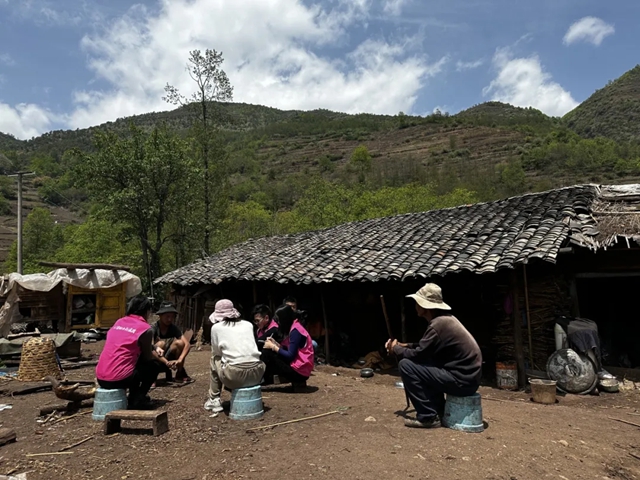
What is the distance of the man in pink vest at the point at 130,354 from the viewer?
4.85m

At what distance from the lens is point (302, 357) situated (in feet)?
20.9

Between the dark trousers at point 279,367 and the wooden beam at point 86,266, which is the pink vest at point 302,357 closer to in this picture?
the dark trousers at point 279,367

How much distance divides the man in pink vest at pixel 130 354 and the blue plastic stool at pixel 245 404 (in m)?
1.10

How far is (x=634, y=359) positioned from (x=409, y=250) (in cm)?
531

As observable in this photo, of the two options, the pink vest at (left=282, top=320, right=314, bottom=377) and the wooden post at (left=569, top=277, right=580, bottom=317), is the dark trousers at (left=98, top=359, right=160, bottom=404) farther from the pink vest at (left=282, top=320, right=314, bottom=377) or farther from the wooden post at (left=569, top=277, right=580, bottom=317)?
the wooden post at (left=569, top=277, right=580, bottom=317)

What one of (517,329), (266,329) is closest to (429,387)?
(266,329)

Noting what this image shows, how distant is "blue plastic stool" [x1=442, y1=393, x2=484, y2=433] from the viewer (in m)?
4.31

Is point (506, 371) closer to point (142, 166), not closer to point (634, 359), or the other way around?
point (634, 359)

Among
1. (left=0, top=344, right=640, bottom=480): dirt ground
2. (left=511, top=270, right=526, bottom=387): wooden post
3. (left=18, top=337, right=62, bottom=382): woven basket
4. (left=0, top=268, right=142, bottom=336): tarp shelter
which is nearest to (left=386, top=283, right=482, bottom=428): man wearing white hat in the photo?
(left=0, top=344, right=640, bottom=480): dirt ground

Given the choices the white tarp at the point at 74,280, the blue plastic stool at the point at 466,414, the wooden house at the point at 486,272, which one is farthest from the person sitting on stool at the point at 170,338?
the white tarp at the point at 74,280

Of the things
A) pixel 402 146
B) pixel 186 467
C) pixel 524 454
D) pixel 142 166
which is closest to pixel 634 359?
pixel 524 454

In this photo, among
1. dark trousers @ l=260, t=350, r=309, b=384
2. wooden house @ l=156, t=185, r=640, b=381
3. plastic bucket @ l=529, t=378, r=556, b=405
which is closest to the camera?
dark trousers @ l=260, t=350, r=309, b=384

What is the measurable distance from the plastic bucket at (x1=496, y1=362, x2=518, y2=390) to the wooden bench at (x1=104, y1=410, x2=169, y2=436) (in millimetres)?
5463

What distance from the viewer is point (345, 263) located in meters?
10.1
